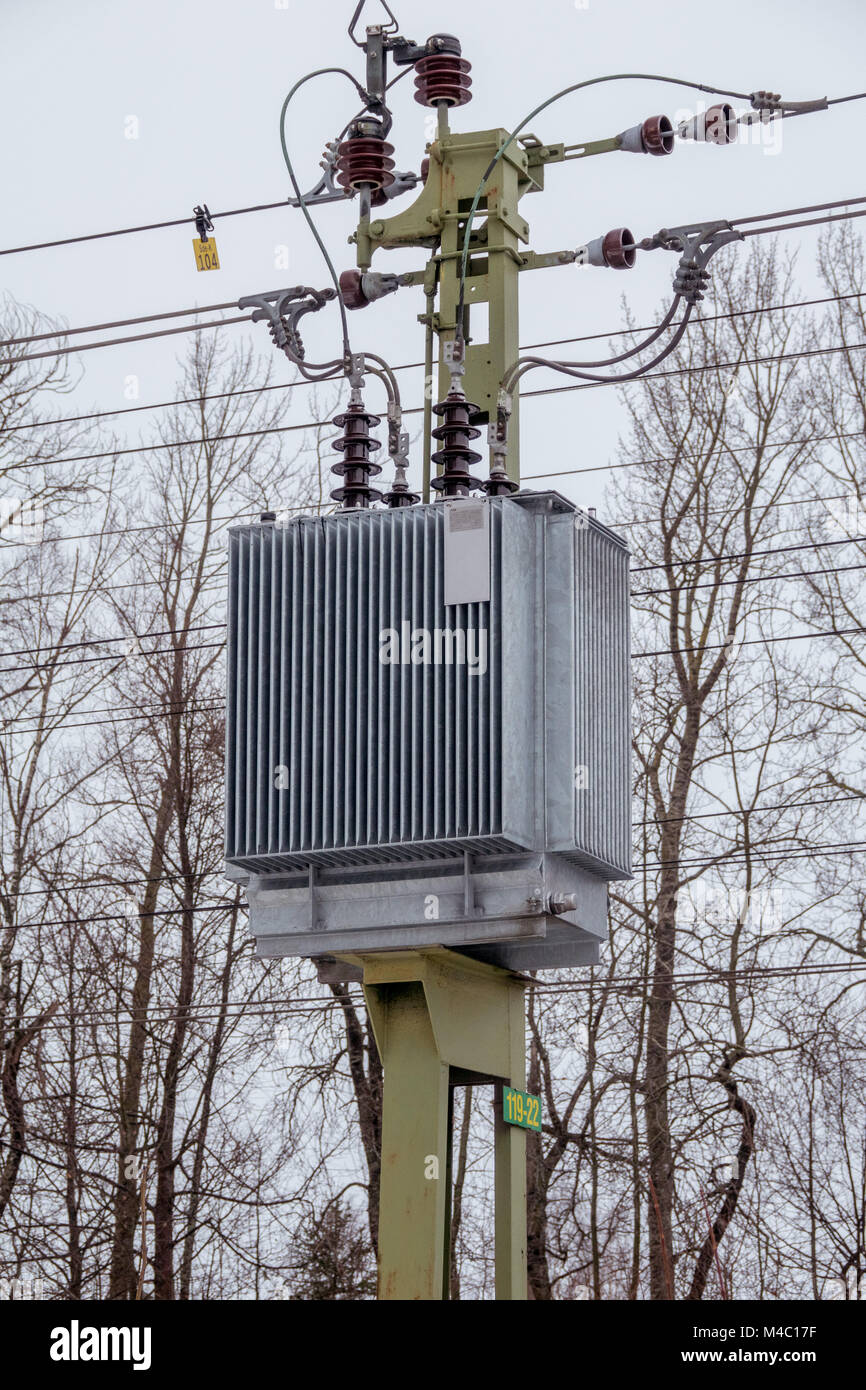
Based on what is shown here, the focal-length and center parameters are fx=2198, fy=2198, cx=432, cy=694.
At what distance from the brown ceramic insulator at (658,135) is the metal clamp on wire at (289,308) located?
2186 millimetres

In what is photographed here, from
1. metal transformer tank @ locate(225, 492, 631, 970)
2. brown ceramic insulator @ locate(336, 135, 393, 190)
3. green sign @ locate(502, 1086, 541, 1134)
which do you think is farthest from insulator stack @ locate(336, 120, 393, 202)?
green sign @ locate(502, 1086, 541, 1134)

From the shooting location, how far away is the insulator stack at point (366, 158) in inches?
491

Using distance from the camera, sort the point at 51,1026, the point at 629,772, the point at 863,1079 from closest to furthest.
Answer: the point at 629,772
the point at 863,1079
the point at 51,1026

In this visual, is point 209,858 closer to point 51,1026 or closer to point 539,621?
point 51,1026

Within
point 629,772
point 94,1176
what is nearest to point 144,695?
point 94,1176

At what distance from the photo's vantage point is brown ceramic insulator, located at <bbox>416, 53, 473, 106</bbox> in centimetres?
1222

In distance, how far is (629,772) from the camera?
11.5 m

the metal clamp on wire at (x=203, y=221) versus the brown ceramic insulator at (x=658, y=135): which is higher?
the metal clamp on wire at (x=203, y=221)

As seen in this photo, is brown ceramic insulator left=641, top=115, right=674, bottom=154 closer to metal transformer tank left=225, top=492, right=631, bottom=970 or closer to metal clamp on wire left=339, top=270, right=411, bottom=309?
metal clamp on wire left=339, top=270, right=411, bottom=309

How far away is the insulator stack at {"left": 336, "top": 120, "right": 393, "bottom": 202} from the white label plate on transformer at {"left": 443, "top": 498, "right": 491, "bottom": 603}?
2.89 m

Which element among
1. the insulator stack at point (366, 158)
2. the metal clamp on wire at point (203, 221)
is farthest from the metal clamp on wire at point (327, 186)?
the metal clamp on wire at point (203, 221)

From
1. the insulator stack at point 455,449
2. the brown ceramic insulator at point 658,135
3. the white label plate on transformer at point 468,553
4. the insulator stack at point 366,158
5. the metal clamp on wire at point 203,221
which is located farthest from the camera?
the metal clamp on wire at point 203,221

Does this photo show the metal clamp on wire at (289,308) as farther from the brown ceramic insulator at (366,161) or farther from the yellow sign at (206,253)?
the yellow sign at (206,253)

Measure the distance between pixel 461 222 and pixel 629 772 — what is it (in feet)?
10.2
